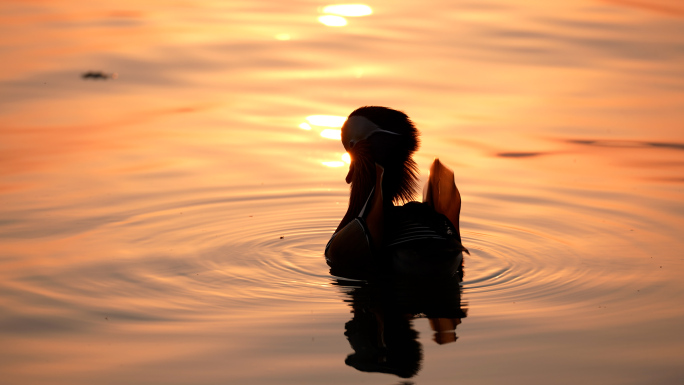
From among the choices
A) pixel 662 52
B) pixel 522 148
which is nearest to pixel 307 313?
pixel 522 148

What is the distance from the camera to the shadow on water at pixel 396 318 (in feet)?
18.6

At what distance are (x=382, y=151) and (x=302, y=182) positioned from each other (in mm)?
2323

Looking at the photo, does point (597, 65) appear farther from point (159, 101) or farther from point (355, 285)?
point (355, 285)

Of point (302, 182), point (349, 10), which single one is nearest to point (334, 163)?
point (302, 182)

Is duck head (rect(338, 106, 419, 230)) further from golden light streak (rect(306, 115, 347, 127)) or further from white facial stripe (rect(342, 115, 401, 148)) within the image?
golden light streak (rect(306, 115, 347, 127))

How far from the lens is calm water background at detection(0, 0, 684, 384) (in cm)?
589

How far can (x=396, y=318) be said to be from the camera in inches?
251

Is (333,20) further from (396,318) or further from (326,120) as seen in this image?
(396,318)

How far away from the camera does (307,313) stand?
6402mm

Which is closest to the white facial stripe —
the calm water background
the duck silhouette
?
the duck silhouette

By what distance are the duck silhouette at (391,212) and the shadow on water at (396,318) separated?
5.4 inches

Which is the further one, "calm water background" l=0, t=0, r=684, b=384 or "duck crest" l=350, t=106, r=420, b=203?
"duck crest" l=350, t=106, r=420, b=203

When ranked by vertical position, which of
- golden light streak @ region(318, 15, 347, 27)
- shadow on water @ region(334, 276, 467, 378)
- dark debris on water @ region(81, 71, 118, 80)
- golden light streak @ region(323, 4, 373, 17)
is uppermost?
golden light streak @ region(323, 4, 373, 17)

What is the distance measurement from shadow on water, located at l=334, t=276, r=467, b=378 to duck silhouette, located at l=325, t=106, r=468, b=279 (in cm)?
14
